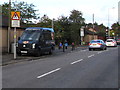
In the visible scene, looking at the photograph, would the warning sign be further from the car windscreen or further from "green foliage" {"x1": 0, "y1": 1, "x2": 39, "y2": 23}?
"green foliage" {"x1": 0, "y1": 1, "x2": 39, "y2": 23}

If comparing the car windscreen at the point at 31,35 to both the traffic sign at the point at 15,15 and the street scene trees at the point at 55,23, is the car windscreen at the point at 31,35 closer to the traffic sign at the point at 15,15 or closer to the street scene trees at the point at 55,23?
the traffic sign at the point at 15,15

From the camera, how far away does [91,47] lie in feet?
98.3

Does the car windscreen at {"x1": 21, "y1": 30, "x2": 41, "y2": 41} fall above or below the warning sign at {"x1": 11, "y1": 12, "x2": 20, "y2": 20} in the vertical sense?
below

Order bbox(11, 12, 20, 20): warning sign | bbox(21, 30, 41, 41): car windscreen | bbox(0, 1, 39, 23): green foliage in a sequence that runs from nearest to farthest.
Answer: bbox(11, 12, 20, 20): warning sign, bbox(21, 30, 41, 41): car windscreen, bbox(0, 1, 39, 23): green foliage

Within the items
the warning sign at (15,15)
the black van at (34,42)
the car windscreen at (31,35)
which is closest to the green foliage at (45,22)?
the black van at (34,42)

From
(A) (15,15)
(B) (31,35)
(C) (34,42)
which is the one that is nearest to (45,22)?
(B) (31,35)

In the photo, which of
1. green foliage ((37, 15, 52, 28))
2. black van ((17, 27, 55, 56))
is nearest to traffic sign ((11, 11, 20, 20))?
black van ((17, 27, 55, 56))

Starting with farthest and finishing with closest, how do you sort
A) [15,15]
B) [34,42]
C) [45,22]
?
[45,22]
[34,42]
[15,15]

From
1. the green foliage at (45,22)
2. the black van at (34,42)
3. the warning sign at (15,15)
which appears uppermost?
the green foliage at (45,22)

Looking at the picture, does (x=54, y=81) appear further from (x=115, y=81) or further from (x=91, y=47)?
(x=91, y=47)

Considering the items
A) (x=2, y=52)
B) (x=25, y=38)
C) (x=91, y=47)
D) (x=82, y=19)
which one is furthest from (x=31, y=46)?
(x=82, y=19)

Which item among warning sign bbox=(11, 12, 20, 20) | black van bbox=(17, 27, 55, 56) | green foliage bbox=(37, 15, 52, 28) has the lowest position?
black van bbox=(17, 27, 55, 56)

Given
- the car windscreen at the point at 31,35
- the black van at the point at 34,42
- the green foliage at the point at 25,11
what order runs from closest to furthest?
the black van at the point at 34,42
the car windscreen at the point at 31,35
the green foliage at the point at 25,11

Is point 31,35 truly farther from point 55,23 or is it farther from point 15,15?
point 55,23
